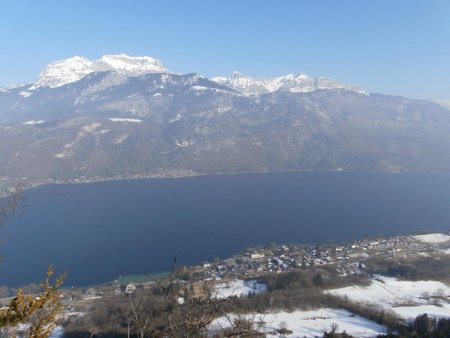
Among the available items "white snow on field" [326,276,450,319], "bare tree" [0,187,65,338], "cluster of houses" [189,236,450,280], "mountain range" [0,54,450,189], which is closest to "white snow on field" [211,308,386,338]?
"white snow on field" [326,276,450,319]

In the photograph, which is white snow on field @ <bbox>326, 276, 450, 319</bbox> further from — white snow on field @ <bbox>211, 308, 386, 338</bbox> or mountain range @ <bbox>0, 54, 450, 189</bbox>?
mountain range @ <bbox>0, 54, 450, 189</bbox>

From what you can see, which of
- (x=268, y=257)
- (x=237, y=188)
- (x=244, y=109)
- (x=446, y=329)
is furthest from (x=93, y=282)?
(x=244, y=109)

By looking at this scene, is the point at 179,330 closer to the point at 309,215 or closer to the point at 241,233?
the point at 241,233

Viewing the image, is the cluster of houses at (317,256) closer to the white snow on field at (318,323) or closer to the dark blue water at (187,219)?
the dark blue water at (187,219)

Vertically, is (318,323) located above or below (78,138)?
below

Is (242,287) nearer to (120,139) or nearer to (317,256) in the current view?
(317,256)

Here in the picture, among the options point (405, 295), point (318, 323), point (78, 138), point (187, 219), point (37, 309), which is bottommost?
point (187, 219)

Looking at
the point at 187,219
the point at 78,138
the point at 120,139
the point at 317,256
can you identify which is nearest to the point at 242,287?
the point at 317,256
